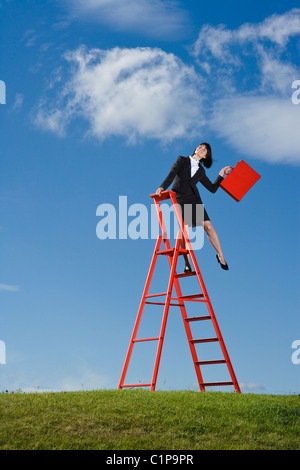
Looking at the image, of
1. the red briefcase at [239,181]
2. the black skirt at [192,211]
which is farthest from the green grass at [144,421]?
the red briefcase at [239,181]

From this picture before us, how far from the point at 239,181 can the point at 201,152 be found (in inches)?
41.0

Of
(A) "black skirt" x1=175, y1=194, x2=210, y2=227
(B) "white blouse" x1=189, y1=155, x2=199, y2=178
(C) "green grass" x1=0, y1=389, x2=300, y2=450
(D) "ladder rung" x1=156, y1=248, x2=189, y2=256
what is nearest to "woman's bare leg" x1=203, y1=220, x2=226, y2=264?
(A) "black skirt" x1=175, y1=194, x2=210, y2=227

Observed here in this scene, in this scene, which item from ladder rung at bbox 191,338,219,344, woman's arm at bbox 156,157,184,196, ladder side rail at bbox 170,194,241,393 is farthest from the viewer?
woman's arm at bbox 156,157,184,196

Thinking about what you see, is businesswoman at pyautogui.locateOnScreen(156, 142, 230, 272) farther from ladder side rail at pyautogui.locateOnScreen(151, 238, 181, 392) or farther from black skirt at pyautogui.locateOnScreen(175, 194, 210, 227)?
ladder side rail at pyautogui.locateOnScreen(151, 238, 181, 392)

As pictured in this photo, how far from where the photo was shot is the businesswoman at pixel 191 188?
11359 millimetres

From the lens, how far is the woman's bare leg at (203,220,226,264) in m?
11.3

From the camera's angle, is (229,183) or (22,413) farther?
(229,183)

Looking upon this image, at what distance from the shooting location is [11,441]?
25.9 ft

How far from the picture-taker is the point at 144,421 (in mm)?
8727

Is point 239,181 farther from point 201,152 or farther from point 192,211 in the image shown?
point 192,211

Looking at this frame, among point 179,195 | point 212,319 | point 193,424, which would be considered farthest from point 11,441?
point 179,195
